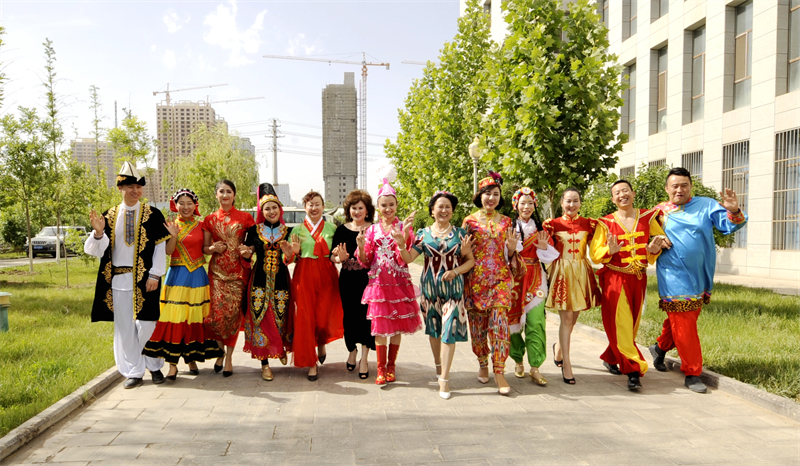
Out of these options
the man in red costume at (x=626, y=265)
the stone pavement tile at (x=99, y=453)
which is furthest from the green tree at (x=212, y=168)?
the man in red costume at (x=626, y=265)

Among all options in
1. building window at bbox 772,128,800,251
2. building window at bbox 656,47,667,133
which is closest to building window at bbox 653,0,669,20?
building window at bbox 656,47,667,133

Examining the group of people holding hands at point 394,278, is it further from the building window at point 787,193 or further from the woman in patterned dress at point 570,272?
the building window at point 787,193

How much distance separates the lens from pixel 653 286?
13.0 meters

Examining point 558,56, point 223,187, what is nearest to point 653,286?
point 558,56

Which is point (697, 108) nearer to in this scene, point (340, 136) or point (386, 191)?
point (386, 191)

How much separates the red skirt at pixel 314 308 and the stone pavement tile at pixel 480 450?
237 centimetres

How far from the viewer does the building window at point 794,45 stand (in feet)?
45.6

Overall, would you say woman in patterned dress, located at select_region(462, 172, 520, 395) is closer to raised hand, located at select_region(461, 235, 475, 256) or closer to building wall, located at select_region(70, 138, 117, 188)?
raised hand, located at select_region(461, 235, 475, 256)

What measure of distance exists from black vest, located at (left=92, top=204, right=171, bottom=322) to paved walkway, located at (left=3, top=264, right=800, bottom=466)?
2.67ft

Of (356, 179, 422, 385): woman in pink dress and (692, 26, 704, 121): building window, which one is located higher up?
(692, 26, 704, 121): building window

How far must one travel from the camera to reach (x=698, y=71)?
1808 centimetres

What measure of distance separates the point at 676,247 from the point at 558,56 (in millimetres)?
4596

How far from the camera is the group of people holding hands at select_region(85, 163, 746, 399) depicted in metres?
5.56

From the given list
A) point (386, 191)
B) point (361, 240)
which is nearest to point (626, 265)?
point (386, 191)
